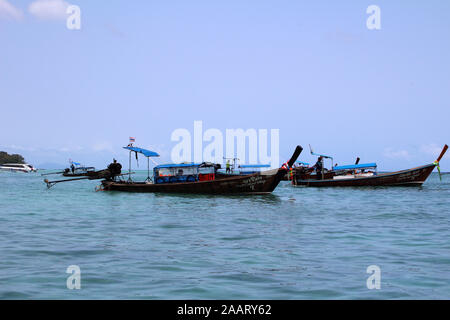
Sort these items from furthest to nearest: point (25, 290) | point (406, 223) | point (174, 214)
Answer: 1. point (174, 214)
2. point (406, 223)
3. point (25, 290)

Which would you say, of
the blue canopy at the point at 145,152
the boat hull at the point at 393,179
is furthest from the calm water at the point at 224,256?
the boat hull at the point at 393,179

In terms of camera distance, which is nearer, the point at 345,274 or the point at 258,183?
the point at 345,274

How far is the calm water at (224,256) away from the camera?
25.1 ft

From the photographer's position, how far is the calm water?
7.64 m

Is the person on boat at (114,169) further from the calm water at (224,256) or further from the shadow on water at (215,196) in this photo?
the calm water at (224,256)

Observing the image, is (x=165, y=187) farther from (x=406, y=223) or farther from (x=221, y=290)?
(x=221, y=290)

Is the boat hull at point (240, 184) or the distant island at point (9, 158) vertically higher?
the distant island at point (9, 158)

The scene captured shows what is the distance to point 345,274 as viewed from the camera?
863cm

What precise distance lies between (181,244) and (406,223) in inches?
376

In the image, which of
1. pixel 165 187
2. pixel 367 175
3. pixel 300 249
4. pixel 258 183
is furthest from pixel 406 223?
pixel 367 175

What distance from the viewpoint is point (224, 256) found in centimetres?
1049

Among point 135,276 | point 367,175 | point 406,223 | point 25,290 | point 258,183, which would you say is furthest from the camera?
point 367,175

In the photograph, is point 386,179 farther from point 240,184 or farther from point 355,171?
point 240,184
